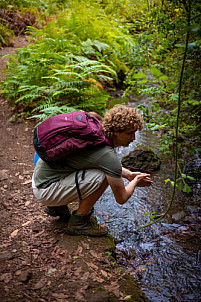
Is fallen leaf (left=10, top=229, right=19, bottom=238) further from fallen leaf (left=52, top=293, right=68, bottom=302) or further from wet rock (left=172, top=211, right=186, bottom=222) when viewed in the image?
wet rock (left=172, top=211, right=186, bottom=222)

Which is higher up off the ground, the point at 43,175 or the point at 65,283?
the point at 43,175

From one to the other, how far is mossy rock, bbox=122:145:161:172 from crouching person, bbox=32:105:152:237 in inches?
70.9

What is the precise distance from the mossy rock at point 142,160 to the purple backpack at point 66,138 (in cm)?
227

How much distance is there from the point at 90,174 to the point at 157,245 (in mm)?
1202

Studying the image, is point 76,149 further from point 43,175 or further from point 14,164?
point 14,164

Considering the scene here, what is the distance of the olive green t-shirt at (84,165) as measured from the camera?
2.44 metres

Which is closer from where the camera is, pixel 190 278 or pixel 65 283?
pixel 65 283

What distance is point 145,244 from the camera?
2.99 m

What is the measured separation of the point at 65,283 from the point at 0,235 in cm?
100

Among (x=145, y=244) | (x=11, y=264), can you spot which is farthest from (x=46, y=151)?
(x=145, y=244)

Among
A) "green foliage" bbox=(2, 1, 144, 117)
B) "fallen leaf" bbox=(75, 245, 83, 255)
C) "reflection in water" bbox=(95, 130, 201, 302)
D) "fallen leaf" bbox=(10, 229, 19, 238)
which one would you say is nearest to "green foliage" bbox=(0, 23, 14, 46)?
"green foliage" bbox=(2, 1, 144, 117)

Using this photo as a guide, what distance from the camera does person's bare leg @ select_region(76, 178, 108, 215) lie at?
266 centimetres

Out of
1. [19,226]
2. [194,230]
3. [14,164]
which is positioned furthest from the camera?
[14,164]

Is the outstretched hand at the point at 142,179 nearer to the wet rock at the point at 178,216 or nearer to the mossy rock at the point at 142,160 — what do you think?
the wet rock at the point at 178,216
